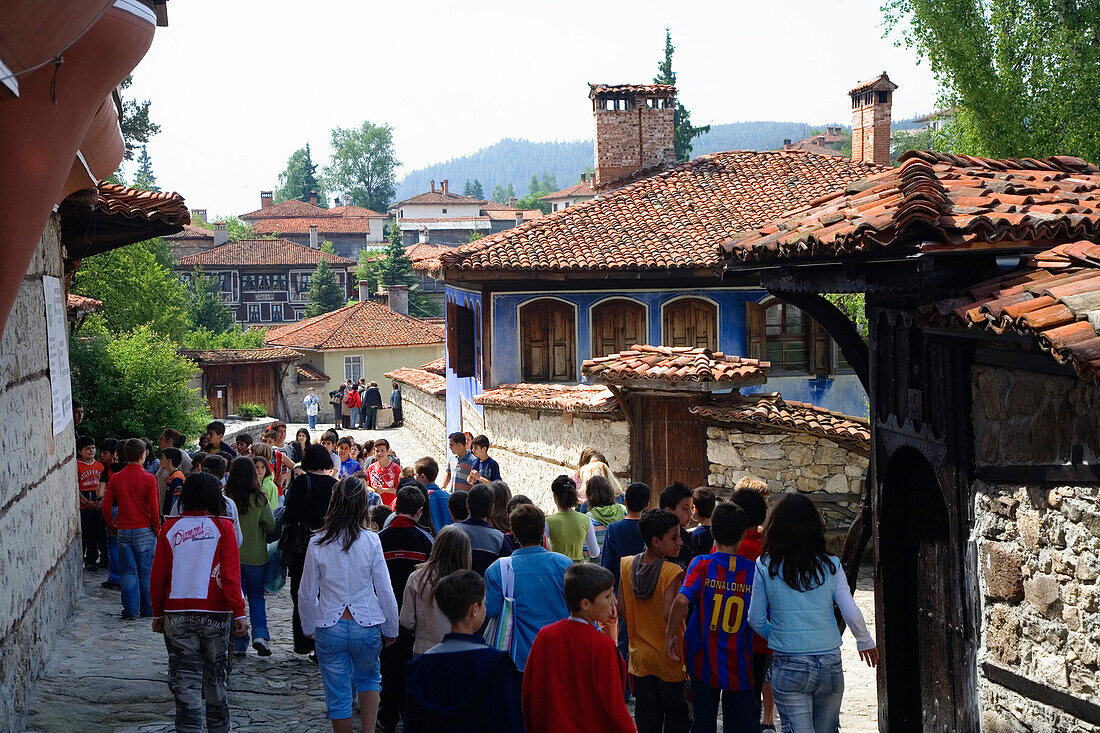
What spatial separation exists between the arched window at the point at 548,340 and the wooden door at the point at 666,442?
622cm

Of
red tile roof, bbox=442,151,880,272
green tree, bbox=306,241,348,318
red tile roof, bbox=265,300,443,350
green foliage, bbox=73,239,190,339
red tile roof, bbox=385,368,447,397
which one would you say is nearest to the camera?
red tile roof, bbox=442,151,880,272

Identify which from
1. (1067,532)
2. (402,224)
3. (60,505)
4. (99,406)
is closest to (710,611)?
(1067,532)

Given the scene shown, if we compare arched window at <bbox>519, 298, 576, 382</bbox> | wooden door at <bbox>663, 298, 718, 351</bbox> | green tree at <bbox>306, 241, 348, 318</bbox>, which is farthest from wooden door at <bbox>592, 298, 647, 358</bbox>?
green tree at <bbox>306, 241, 348, 318</bbox>

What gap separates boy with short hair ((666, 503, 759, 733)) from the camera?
17.5ft

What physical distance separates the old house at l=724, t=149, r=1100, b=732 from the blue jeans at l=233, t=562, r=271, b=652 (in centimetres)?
421

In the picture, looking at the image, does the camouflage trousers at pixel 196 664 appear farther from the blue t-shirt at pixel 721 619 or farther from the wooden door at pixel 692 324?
the wooden door at pixel 692 324

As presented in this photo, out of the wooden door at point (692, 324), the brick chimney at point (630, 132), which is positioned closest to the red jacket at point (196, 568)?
the wooden door at point (692, 324)

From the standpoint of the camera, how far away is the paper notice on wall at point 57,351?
9.50 m

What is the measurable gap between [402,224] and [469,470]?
3686 inches

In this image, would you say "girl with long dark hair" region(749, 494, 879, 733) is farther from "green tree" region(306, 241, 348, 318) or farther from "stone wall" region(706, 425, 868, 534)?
"green tree" region(306, 241, 348, 318)

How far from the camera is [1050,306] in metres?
4.61

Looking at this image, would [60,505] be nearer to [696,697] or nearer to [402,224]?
[696,697]

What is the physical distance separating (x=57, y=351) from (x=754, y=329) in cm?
1235

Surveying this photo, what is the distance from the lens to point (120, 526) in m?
9.15
